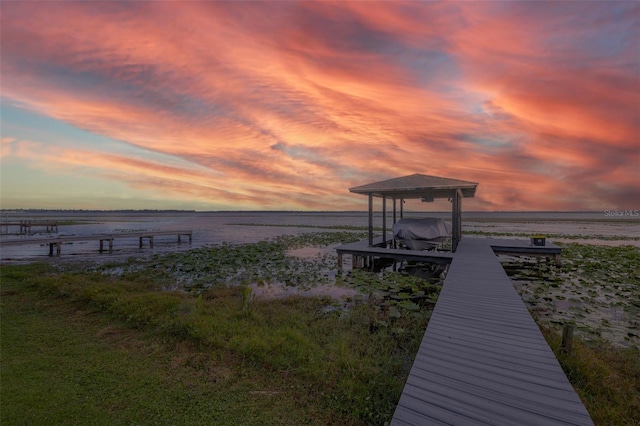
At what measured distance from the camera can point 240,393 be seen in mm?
4242

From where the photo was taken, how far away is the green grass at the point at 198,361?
3816 mm

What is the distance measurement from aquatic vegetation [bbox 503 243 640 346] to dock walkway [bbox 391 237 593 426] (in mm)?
3054

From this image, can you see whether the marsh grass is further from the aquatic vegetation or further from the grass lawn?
the aquatic vegetation

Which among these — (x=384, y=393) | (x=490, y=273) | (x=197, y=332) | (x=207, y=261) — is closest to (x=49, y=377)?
(x=197, y=332)

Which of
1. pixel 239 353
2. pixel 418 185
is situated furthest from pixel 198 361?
pixel 418 185

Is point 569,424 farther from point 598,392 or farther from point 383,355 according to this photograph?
point 383,355

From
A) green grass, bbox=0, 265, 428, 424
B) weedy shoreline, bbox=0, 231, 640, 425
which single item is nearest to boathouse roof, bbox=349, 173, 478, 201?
weedy shoreline, bbox=0, 231, 640, 425

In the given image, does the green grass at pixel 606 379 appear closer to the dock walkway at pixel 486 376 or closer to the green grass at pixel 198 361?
the dock walkway at pixel 486 376

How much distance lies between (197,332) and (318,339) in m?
2.58

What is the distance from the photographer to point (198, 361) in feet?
17.0

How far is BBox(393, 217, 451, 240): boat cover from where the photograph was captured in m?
14.8

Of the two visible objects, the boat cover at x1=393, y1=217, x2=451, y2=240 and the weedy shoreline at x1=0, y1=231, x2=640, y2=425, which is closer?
the weedy shoreline at x1=0, y1=231, x2=640, y2=425

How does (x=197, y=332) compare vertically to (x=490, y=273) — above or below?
below

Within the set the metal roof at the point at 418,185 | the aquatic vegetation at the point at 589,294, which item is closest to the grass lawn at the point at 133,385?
the aquatic vegetation at the point at 589,294
